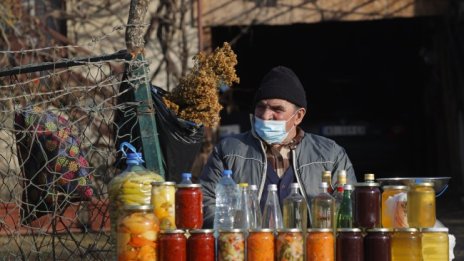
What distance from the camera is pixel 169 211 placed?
16.1ft

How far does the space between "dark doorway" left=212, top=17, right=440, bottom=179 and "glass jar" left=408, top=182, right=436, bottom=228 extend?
8.81 meters

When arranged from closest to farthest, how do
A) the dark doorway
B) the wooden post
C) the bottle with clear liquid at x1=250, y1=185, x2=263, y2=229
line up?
the bottle with clear liquid at x1=250, y1=185, x2=263, y2=229
the wooden post
the dark doorway

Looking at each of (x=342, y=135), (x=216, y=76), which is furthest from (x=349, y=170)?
(x=342, y=135)

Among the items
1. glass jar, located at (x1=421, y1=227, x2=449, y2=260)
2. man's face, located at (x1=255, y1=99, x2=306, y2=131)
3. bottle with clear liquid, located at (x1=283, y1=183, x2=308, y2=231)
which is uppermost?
man's face, located at (x1=255, y1=99, x2=306, y2=131)

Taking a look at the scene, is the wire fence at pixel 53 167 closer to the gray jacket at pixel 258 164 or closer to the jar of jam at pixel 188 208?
the gray jacket at pixel 258 164

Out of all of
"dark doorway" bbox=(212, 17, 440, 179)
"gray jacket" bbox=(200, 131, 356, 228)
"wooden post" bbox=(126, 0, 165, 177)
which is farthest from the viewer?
"dark doorway" bbox=(212, 17, 440, 179)

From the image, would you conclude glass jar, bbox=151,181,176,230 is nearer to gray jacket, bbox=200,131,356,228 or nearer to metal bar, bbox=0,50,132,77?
gray jacket, bbox=200,131,356,228

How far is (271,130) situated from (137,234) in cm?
138

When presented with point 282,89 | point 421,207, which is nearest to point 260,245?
point 421,207

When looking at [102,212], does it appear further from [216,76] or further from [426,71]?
[426,71]

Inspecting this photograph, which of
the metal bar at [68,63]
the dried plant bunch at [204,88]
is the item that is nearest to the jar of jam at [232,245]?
the metal bar at [68,63]

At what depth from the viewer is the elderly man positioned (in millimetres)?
5801

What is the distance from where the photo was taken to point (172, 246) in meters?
4.71

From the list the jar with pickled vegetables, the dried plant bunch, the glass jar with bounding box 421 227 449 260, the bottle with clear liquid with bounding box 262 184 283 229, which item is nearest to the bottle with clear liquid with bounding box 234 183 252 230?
the bottle with clear liquid with bounding box 262 184 283 229
